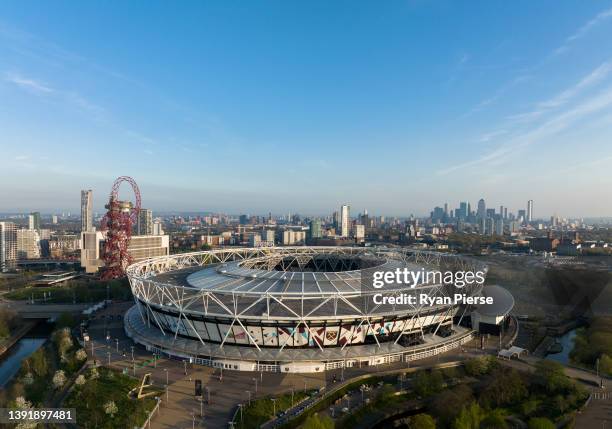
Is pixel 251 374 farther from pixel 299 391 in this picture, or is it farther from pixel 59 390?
pixel 59 390

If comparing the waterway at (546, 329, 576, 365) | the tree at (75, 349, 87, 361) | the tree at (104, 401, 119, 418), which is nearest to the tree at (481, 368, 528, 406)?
the waterway at (546, 329, 576, 365)

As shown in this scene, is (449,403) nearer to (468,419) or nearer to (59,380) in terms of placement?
(468,419)

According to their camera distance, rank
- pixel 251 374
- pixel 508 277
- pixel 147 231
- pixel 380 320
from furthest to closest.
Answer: pixel 147 231 → pixel 508 277 → pixel 380 320 → pixel 251 374

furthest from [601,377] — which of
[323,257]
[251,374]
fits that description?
[323,257]

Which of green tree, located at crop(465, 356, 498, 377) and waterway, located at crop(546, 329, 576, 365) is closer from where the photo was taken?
green tree, located at crop(465, 356, 498, 377)

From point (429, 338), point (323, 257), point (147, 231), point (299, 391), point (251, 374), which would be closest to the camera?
point (299, 391)

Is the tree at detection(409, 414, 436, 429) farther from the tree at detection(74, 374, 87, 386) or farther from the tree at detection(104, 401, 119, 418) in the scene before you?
the tree at detection(74, 374, 87, 386)
